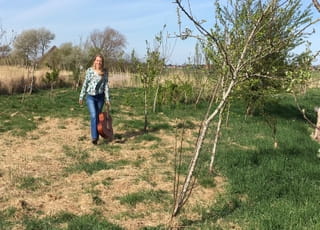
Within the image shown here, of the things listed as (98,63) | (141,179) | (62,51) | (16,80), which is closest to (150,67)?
(98,63)

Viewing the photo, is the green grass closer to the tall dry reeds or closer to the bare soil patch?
the bare soil patch

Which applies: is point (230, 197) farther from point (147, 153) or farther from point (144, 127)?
point (144, 127)

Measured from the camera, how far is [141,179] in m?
5.58

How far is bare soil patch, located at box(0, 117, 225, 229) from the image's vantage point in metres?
4.46

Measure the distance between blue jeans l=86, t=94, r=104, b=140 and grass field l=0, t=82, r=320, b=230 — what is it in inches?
11.7

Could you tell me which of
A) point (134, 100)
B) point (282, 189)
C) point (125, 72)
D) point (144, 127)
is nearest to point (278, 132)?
point (144, 127)

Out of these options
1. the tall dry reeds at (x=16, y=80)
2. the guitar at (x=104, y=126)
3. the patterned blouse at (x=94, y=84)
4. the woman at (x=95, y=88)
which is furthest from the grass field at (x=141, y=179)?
the tall dry reeds at (x=16, y=80)

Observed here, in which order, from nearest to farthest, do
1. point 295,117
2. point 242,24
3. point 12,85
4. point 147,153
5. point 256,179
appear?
point 256,179, point 242,24, point 147,153, point 295,117, point 12,85

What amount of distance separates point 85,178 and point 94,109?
7.72 ft

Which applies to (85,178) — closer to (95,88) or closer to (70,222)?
Answer: (70,222)

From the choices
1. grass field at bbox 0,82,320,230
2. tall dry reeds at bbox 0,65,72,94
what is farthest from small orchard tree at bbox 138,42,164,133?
tall dry reeds at bbox 0,65,72,94

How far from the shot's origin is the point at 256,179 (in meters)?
5.52

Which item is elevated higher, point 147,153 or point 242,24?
point 242,24

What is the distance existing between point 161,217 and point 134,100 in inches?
364
